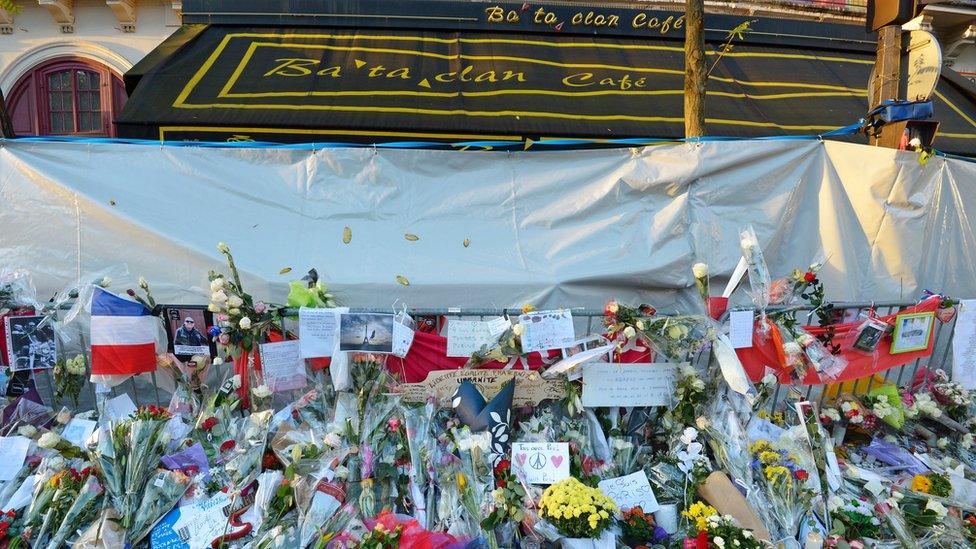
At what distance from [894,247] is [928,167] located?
625mm

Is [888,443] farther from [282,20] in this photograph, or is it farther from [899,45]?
[282,20]

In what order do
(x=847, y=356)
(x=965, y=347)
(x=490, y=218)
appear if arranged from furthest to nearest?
1. (x=490, y=218)
2. (x=965, y=347)
3. (x=847, y=356)

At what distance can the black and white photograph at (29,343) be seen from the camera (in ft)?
10.1

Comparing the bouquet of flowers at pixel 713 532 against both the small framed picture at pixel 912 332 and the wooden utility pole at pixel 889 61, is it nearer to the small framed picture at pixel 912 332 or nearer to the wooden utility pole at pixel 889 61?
the small framed picture at pixel 912 332

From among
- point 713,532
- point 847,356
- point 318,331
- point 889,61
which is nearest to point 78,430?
point 318,331

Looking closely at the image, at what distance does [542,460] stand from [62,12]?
9.36 meters

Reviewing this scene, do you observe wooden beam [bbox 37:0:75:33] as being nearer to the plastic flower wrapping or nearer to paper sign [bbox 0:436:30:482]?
the plastic flower wrapping

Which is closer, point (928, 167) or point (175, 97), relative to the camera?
point (928, 167)

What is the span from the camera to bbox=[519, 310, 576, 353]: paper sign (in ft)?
9.87

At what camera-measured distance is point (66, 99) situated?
334 inches

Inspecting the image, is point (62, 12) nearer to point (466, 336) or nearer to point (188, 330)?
point (188, 330)

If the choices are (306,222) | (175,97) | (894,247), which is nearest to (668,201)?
(894,247)

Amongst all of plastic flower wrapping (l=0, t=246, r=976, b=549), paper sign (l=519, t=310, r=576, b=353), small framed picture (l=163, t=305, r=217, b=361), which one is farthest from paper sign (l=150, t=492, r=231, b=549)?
paper sign (l=519, t=310, r=576, b=353)

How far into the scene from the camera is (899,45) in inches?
174
